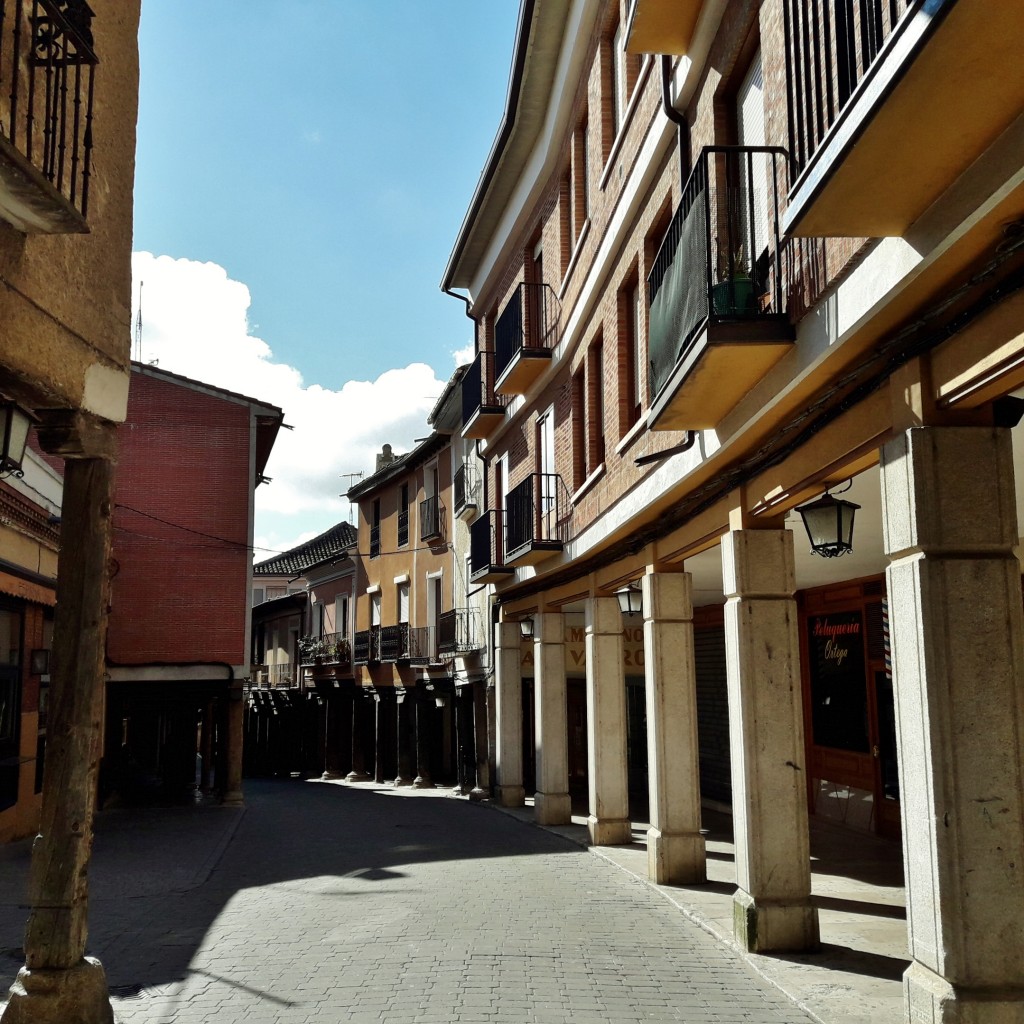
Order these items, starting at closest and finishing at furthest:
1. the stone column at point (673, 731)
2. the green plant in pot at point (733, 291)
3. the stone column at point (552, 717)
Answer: the green plant in pot at point (733, 291) < the stone column at point (673, 731) < the stone column at point (552, 717)

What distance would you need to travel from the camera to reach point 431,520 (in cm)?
2969

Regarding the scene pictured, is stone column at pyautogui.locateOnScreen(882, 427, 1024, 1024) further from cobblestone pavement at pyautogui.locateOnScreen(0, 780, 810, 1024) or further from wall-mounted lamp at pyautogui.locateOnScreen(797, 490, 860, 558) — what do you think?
wall-mounted lamp at pyautogui.locateOnScreen(797, 490, 860, 558)

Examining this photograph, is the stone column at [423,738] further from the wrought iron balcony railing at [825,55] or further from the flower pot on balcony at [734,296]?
the wrought iron balcony railing at [825,55]

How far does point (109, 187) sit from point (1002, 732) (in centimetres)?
625

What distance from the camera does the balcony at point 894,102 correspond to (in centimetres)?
381

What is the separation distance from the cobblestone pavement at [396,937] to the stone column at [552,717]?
946 millimetres

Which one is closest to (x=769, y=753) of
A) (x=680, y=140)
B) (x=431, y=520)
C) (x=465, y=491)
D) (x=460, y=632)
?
(x=680, y=140)

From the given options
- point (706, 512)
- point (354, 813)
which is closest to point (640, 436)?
point (706, 512)

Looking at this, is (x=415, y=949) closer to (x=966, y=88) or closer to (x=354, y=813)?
(x=966, y=88)

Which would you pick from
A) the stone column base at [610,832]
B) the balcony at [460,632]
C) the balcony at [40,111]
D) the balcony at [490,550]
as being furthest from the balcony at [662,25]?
the balcony at [460,632]

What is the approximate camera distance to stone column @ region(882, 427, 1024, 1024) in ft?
16.7

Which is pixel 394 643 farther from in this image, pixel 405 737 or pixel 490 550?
pixel 490 550

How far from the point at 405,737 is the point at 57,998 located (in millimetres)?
24922

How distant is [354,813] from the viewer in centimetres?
2097
